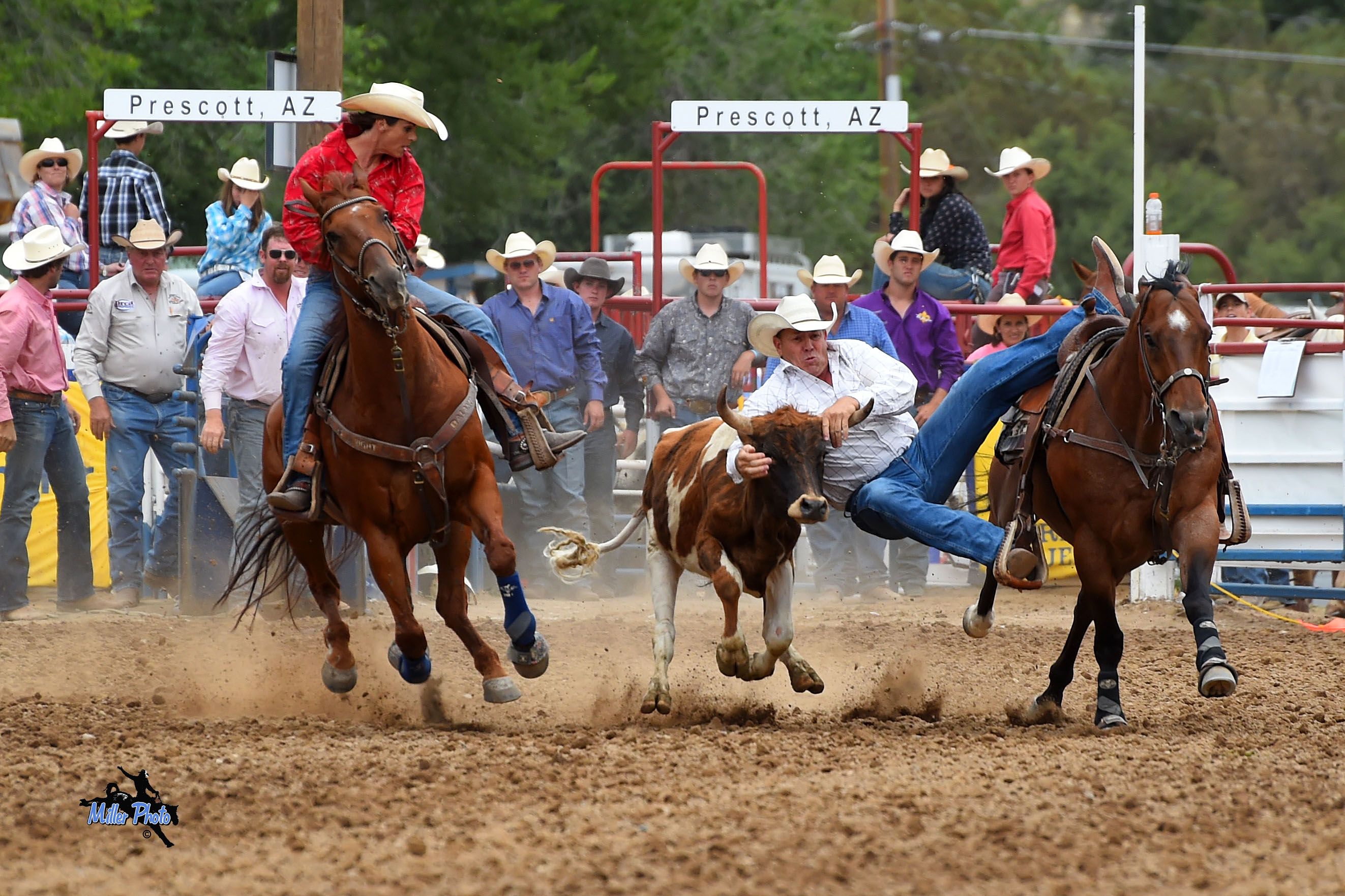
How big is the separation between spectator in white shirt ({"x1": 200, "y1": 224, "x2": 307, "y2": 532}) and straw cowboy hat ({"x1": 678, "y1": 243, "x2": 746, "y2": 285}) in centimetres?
265

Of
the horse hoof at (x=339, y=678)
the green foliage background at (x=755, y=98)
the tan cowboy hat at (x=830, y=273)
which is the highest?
the green foliage background at (x=755, y=98)

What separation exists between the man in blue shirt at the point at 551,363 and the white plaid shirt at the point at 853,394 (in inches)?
153

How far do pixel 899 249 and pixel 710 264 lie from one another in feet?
4.21

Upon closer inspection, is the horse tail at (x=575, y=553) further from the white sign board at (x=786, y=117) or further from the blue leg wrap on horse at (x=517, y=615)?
the white sign board at (x=786, y=117)

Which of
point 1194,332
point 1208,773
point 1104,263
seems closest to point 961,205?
point 1104,263

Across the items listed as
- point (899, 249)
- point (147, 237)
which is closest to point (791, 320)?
point (899, 249)

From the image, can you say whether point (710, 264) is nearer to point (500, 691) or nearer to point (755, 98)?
point (500, 691)

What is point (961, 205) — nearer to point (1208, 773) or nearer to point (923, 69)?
point (1208, 773)

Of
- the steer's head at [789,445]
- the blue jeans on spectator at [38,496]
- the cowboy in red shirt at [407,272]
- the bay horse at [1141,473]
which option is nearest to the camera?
the bay horse at [1141,473]

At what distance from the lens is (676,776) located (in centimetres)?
566

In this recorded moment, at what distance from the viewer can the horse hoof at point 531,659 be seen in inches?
284

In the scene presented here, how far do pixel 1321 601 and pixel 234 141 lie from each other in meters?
15.3

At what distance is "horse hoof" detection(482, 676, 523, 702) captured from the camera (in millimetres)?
7109

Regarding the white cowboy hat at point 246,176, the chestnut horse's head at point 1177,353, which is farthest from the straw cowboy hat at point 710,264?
the chestnut horse's head at point 1177,353
